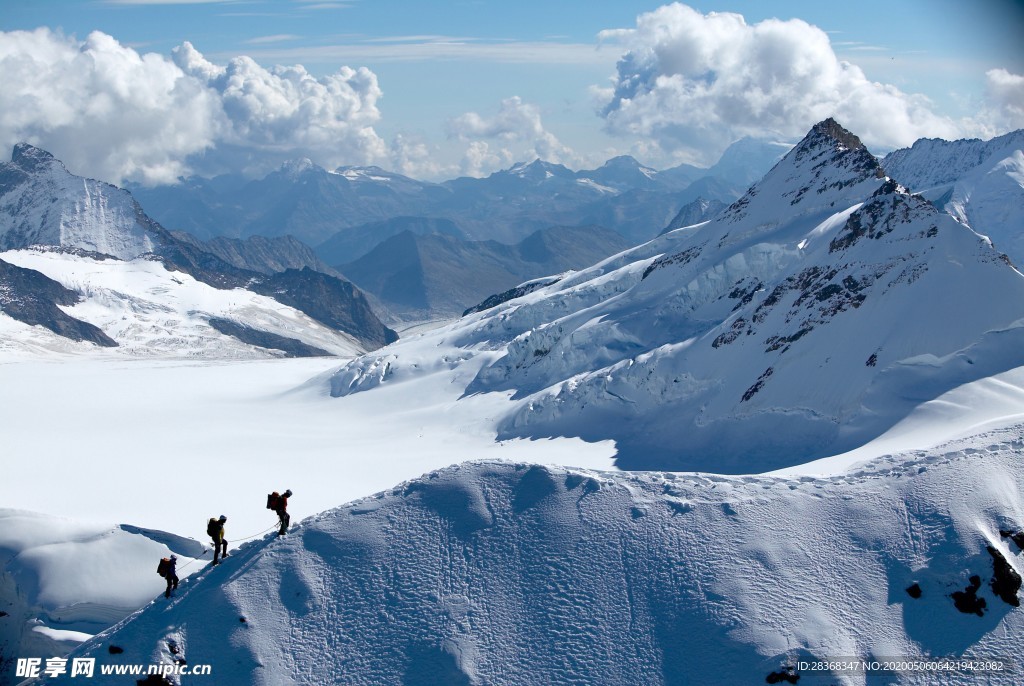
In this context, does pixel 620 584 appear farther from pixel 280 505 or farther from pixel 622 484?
pixel 280 505

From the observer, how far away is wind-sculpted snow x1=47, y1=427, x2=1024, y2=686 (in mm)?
25344

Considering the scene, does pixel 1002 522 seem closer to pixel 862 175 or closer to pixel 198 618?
pixel 198 618

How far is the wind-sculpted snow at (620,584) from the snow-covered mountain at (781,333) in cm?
1970

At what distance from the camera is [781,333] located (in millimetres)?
64125

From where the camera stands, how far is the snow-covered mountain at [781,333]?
52375mm

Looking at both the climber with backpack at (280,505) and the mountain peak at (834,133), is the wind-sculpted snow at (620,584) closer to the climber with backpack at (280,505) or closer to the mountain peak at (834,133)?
the climber with backpack at (280,505)

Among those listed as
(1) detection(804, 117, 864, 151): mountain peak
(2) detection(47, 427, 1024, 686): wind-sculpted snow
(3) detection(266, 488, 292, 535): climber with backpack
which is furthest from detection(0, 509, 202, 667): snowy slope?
(1) detection(804, 117, 864, 151): mountain peak

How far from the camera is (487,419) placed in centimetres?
7888

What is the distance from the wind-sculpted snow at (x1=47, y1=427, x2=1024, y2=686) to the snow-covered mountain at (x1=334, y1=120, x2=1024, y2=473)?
19701mm

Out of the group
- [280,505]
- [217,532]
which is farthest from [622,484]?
[217,532]

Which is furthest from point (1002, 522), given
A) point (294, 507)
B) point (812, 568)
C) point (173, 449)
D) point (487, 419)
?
point (173, 449)

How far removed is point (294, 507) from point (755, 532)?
30.9m

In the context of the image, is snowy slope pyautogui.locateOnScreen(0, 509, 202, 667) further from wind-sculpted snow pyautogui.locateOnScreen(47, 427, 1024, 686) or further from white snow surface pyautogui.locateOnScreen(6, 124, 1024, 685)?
wind-sculpted snow pyautogui.locateOnScreen(47, 427, 1024, 686)

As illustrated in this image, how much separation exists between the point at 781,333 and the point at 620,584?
134 feet
